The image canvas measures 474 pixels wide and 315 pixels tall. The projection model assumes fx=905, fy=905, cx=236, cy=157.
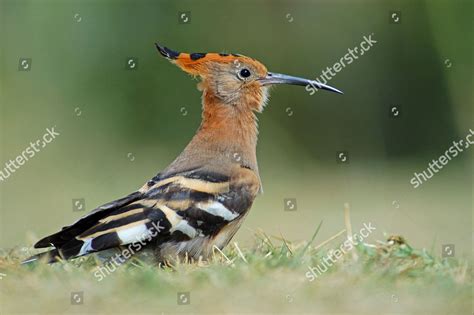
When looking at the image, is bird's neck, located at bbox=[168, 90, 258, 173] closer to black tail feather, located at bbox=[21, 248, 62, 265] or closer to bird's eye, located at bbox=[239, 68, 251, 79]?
bird's eye, located at bbox=[239, 68, 251, 79]

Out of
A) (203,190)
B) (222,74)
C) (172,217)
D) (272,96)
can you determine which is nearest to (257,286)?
(172,217)

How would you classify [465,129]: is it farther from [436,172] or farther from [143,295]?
[143,295]

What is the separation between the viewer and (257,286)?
317cm

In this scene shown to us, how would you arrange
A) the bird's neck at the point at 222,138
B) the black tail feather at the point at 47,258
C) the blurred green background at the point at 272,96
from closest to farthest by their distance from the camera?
the black tail feather at the point at 47,258 < the bird's neck at the point at 222,138 < the blurred green background at the point at 272,96

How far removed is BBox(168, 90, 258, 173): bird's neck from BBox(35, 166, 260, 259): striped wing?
13 centimetres

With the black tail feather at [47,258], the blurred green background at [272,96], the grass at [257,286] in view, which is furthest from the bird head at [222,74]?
the blurred green background at [272,96]

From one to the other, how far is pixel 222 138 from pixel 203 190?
0.48 meters

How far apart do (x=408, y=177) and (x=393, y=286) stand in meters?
4.92

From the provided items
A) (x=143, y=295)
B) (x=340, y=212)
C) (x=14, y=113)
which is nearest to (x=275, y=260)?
(x=143, y=295)

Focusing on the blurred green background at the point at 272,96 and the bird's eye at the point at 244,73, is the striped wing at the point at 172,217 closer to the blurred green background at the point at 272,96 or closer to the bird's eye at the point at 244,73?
the bird's eye at the point at 244,73

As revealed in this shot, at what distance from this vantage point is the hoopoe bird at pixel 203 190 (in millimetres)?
3641

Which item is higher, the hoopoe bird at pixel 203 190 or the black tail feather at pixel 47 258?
the hoopoe bird at pixel 203 190

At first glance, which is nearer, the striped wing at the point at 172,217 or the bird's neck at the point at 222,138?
the striped wing at the point at 172,217

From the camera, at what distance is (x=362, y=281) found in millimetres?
3262
